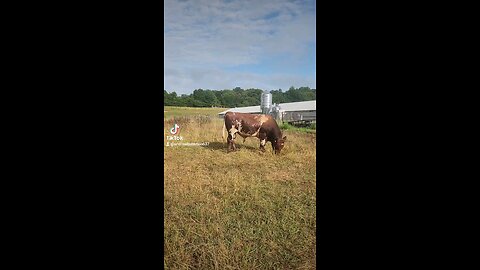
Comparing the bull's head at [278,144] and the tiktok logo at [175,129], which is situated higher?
the tiktok logo at [175,129]

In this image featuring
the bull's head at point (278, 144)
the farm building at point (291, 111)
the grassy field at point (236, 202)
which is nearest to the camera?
the grassy field at point (236, 202)

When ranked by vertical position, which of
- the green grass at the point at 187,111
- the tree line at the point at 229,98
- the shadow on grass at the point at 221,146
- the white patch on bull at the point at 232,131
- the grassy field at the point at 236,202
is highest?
the tree line at the point at 229,98

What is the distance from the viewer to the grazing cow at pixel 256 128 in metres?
1.47

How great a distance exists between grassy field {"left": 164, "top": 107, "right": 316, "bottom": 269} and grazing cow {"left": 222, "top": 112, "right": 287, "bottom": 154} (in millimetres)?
32

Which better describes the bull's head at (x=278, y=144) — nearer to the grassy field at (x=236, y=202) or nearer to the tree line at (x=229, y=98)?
the grassy field at (x=236, y=202)

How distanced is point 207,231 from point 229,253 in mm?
131

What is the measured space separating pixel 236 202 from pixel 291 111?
496 mm

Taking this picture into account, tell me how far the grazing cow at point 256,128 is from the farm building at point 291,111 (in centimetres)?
3

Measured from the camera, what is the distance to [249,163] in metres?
1.45

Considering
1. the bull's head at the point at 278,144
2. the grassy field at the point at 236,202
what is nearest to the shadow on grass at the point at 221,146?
the grassy field at the point at 236,202

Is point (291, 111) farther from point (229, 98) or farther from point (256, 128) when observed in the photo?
point (229, 98)

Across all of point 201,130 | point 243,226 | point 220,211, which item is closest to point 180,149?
point 201,130

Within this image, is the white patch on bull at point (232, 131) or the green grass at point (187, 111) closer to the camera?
the green grass at point (187, 111)

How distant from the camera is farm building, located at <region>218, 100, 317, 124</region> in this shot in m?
1.34
